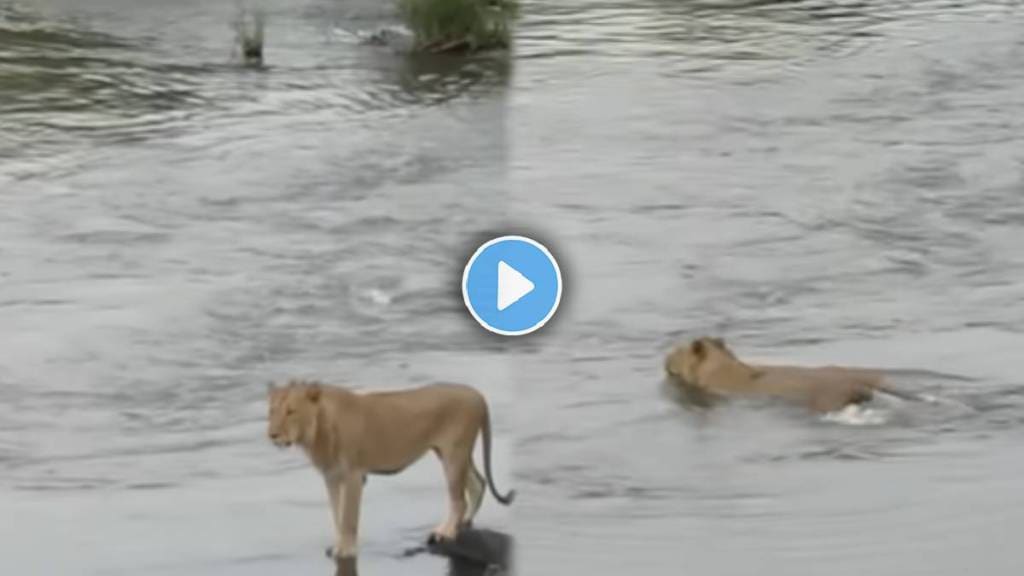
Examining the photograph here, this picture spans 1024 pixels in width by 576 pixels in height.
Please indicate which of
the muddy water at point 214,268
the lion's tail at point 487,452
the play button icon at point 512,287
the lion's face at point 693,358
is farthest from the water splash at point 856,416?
the play button icon at point 512,287

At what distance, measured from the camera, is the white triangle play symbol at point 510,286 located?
2119mm

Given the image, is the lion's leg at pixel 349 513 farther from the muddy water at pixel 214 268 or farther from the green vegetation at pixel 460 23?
the green vegetation at pixel 460 23

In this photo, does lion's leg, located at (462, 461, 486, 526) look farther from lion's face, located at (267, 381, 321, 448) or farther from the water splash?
the water splash

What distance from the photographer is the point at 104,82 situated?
681 centimetres

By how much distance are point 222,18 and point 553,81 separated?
1.73 meters

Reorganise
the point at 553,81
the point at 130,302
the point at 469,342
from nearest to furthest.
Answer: the point at 469,342 → the point at 130,302 → the point at 553,81

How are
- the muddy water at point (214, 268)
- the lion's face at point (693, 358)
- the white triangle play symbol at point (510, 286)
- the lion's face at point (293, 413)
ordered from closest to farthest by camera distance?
the white triangle play symbol at point (510, 286), the lion's face at point (293, 413), the muddy water at point (214, 268), the lion's face at point (693, 358)

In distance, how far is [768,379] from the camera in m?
3.81

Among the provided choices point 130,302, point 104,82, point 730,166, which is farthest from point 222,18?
point 130,302

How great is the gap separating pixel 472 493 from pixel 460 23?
4.74 metres

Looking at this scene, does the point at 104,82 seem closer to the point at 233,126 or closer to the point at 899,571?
the point at 233,126

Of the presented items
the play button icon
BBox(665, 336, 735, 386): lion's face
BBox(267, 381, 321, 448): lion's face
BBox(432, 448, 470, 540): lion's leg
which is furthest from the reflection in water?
BBox(665, 336, 735, 386): lion's face

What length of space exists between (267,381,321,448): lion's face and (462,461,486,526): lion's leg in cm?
21

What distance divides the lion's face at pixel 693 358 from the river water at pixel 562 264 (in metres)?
0.06
